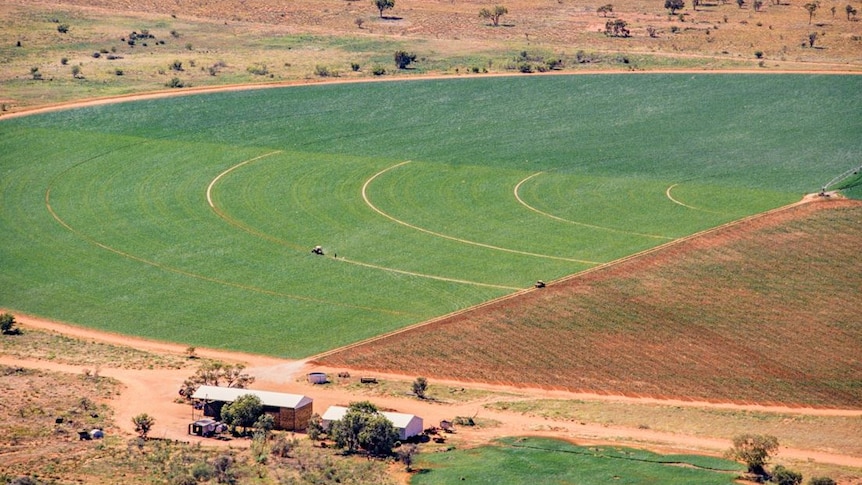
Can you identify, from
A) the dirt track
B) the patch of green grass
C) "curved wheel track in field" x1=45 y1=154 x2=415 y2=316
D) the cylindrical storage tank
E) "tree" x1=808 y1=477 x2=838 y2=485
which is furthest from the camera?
"curved wheel track in field" x1=45 y1=154 x2=415 y2=316

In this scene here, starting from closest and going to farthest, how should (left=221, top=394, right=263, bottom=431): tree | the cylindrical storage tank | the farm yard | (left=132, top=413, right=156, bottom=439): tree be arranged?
(left=132, top=413, right=156, bottom=439): tree, the farm yard, (left=221, top=394, right=263, bottom=431): tree, the cylindrical storage tank

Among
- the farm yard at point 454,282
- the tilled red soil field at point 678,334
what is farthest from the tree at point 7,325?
the tilled red soil field at point 678,334

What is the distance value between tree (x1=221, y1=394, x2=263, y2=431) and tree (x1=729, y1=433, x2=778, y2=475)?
34167mm

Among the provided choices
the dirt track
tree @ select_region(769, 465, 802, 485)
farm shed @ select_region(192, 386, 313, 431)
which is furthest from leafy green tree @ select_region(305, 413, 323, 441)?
tree @ select_region(769, 465, 802, 485)

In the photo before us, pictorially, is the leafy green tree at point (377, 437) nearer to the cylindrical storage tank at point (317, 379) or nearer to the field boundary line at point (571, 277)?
the cylindrical storage tank at point (317, 379)

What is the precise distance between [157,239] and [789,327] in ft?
216

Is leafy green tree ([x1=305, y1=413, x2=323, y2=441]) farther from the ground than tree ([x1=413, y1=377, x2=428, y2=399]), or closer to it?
farther from the ground

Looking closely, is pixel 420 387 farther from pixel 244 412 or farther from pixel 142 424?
pixel 142 424

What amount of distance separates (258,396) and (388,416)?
10432 mm

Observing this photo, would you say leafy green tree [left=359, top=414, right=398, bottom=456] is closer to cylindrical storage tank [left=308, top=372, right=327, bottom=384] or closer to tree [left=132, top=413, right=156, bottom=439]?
tree [left=132, top=413, right=156, bottom=439]

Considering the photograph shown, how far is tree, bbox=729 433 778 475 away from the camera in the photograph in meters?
92.8

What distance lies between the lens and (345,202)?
160250 millimetres

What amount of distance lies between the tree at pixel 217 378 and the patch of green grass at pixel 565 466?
70.6 ft

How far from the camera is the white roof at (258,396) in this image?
104625 millimetres
